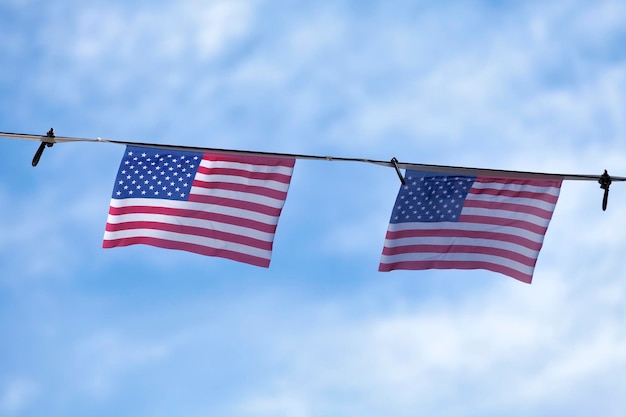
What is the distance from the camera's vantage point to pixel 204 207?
2223cm

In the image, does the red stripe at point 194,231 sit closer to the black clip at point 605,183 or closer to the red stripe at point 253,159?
the red stripe at point 253,159

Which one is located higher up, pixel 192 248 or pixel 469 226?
pixel 469 226

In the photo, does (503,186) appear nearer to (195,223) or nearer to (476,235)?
(476,235)

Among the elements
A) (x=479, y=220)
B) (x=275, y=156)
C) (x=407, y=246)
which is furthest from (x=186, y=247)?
(x=479, y=220)

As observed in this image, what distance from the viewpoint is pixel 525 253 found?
73.9 feet

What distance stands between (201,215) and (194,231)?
328mm

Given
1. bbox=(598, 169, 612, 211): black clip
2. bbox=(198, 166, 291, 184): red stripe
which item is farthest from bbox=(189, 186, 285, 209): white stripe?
bbox=(598, 169, 612, 211): black clip

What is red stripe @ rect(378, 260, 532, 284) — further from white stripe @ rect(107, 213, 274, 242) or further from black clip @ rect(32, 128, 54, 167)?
black clip @ rect(32, 128, 54, 167)

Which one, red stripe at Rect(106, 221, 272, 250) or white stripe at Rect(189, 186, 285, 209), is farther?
white stripe at Rect(189, 186, 285, 209)

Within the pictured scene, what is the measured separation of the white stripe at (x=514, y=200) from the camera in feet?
73.7

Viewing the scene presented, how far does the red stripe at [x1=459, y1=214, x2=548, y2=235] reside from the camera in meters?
22.5

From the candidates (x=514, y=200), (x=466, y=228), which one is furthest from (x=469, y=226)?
(x=514, y=200)

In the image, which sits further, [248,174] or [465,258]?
[465,258]

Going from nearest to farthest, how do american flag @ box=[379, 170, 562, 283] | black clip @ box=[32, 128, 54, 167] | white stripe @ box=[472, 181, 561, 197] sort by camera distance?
1. black clip @ box=[32, 128, 54, 167]
2. american flag @ box=[379, 170, 562, 283]
3. white stripe @ box=[472, 181, 561, 197]
